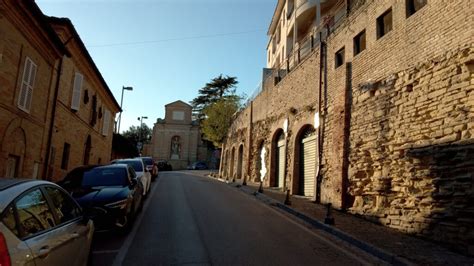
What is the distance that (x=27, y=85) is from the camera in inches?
478

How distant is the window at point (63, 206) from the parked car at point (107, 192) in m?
2.56

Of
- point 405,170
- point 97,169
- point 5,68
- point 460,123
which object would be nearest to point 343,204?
point 405,170

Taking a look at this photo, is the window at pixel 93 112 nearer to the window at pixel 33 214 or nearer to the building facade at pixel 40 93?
the building facade at pixel 40 93

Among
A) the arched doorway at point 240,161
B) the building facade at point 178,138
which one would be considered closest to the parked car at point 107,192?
the arched doorway at point 240,161

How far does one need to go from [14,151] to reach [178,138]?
61.5 metres

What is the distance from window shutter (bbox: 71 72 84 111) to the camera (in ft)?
59.1

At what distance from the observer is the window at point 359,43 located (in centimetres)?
1448

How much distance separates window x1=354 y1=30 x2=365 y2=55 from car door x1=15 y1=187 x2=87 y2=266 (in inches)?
508

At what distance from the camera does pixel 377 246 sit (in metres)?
7.81

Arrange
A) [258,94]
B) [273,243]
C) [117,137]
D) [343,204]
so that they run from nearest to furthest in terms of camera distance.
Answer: [273,243], [343,204], [258,94], [117,137]

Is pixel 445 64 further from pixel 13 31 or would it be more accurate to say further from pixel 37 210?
pixel 13 31

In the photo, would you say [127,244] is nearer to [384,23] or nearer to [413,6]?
[413,6]

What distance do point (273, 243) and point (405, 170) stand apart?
458 cm

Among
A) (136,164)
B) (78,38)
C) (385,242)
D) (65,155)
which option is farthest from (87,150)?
(385,242)
